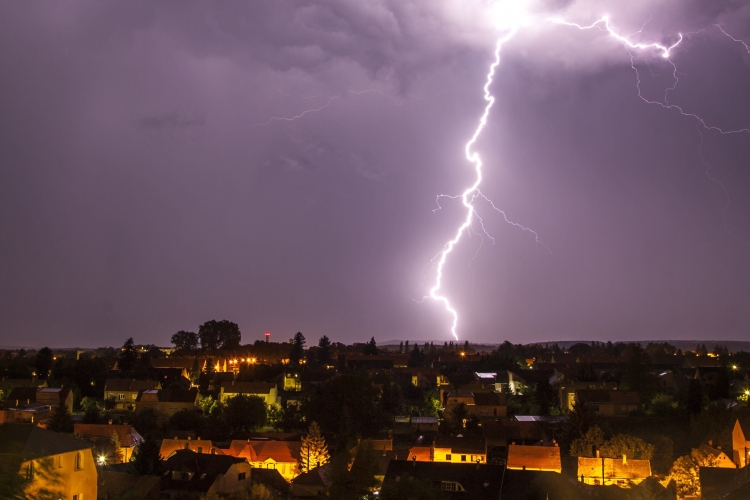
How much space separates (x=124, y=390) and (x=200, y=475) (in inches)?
1001

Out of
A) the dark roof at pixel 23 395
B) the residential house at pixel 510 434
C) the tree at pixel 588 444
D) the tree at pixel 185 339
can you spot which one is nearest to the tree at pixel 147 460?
the residential house at pixel 510 434

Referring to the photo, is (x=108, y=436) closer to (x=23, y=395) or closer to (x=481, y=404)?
(x=23, y=395)

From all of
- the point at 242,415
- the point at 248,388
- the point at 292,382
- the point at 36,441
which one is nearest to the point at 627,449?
the point at 242,415

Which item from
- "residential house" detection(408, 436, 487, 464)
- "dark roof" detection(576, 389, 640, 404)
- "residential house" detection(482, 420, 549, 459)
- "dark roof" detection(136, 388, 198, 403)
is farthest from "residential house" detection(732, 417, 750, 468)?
"dark roof" detection(136, 388, 198, 403)

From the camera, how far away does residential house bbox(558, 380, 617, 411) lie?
42.5 m

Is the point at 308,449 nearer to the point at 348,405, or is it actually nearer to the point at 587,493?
the point at 348,405

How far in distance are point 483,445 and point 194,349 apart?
61758 millimetres

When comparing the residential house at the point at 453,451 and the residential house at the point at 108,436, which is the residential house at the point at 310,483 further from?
the residential house at the point at 108,436

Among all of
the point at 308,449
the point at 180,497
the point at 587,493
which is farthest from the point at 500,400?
the point at 180,497

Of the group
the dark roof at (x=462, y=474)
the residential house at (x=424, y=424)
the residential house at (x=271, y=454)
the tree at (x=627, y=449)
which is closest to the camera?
the dark roof at (x=462, y=474)

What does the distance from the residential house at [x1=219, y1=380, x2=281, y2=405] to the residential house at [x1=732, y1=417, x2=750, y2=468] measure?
28429 mm

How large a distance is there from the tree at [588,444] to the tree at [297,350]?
4938 centimetres

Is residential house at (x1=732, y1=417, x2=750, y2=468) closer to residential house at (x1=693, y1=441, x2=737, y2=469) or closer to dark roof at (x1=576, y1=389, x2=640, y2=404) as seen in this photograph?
residential house at (x1=693, y1=441, x2=737, y2=469)

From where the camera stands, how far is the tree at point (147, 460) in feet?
88.5
